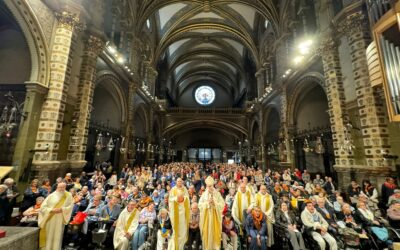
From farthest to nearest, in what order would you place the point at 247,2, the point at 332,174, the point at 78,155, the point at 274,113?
the point at 274,113, the point at 247,2, the point at 332,174, the point at 78,155

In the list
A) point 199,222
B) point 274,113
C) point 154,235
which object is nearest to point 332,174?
point 274,113

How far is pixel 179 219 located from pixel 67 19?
8.64 metres

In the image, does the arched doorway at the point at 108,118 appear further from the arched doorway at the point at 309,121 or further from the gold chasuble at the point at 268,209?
the arched doorway at the point at 309,121

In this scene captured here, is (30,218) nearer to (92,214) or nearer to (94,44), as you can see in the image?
(92,214)

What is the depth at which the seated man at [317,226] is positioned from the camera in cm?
425

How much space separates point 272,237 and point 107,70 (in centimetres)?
1121

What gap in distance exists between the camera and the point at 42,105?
275 inches

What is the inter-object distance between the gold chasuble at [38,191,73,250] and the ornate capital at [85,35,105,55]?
730 cm

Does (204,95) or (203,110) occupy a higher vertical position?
(204,95)

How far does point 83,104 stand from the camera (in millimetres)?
8734

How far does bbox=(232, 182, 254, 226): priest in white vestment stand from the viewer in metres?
5.21

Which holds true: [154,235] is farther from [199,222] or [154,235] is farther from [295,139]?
[295,139]

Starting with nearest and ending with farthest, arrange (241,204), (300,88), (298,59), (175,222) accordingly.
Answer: (175,222) < (241,204) < (298,59) < (300,88)

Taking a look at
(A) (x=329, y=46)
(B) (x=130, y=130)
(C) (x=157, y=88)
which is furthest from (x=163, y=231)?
(C) (x=157, y=88)
